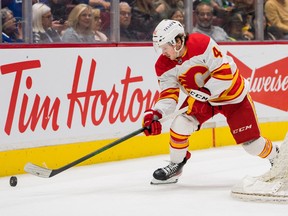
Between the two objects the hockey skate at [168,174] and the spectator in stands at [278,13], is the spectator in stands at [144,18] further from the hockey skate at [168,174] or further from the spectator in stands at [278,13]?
the hockey skate at [168,174]

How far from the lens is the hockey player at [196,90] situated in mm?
4684

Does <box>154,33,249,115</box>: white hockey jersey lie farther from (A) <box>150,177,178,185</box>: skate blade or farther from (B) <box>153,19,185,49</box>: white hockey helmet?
(A) <box>150,177,178,185</box>: skate blade

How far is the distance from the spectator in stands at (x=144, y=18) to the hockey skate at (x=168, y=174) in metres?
1.62

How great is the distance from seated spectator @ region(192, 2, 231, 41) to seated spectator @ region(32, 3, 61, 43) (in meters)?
1.54

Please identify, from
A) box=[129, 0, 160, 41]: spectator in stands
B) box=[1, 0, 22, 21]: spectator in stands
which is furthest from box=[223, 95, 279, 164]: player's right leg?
box=[129, 0, 160, 41]: spectator in stands

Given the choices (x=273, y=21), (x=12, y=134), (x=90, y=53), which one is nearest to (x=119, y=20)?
(x=90, y=53)

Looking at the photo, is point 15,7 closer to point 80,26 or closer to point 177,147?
point 80,26

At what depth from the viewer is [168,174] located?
16.2 feet

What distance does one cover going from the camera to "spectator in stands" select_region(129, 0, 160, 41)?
6.36 meters

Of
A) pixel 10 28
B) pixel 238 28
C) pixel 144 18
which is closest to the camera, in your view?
pixel 10 28

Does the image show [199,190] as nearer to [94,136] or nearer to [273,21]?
[94,136]

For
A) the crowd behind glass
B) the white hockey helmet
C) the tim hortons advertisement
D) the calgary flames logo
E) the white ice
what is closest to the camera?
the white ice

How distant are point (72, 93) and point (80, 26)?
1.74 ft

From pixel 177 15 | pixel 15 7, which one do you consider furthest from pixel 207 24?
pixel 15 7
